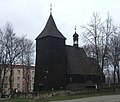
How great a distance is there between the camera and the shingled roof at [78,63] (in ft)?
198

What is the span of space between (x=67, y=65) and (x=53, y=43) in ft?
21.1

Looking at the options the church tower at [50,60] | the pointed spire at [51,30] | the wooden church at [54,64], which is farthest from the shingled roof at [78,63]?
the pointed spire at [51,30]

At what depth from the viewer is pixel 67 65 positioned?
196 ft

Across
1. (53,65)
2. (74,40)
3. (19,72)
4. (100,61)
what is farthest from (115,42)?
(19,72)

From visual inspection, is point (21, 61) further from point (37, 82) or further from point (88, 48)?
point (88, 48)

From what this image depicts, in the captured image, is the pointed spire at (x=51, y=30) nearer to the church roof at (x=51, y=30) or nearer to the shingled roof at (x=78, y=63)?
the church roof at (x=51, y=30)

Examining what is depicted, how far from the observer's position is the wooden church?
5528cm

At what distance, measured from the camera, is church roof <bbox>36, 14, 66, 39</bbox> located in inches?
2261

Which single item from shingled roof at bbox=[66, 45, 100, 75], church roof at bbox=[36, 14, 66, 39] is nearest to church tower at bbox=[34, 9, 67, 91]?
church roof at bbox=[36, 14, 66, 39]

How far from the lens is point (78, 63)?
62344 millimetres

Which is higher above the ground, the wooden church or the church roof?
the church roof

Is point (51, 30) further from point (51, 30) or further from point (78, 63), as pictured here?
point (78, 63)

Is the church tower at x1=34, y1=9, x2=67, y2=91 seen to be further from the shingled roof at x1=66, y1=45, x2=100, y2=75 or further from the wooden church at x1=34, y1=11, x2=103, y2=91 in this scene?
the shingled roof at x1=66, y1=45, x2=100, y2=75

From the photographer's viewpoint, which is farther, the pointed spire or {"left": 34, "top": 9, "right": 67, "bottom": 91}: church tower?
the pointed spire
